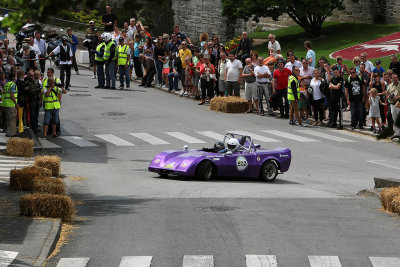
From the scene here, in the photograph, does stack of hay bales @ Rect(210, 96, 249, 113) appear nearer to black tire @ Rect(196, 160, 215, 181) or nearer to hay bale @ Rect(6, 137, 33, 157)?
hay bale @ Rect(6, 137, 33, 157)

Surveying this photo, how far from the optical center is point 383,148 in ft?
93.1

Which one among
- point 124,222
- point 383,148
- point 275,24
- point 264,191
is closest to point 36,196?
point 124,222

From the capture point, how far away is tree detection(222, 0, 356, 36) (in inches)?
2167

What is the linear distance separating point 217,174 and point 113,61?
1797 centimetres

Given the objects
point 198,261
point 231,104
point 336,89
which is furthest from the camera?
point 231,104

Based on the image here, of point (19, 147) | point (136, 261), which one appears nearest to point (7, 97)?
point (19, 147)

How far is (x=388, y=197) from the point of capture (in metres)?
17.7

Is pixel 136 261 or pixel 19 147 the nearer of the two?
pixel 136 261

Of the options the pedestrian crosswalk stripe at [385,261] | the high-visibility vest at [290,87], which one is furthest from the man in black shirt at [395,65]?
the pedestrian crosswalk stripe at [385,261]

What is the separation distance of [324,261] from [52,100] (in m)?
17.3

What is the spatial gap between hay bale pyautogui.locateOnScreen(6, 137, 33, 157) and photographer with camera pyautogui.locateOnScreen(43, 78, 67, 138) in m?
3.39

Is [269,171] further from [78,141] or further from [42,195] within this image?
[78,141]

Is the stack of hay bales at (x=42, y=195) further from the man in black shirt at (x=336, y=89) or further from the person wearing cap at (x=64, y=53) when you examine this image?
the person wearing cap at (x=64, y=53)

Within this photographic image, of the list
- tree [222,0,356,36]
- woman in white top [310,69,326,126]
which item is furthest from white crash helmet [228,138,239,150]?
tree [222,0,356,36]
